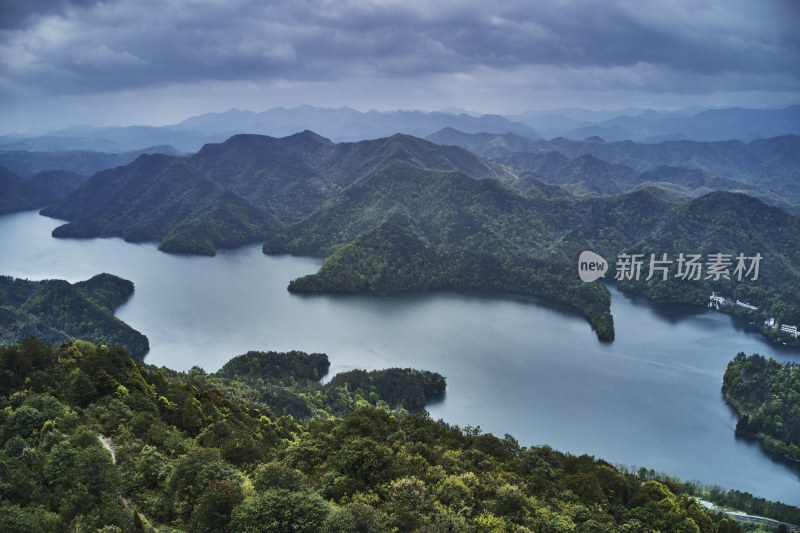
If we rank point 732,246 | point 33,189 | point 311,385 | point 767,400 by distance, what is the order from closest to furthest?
point 767,400 → point 311,385 → point 732,246 → point 33,189

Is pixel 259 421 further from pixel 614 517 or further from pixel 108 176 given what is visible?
pixel 108 176

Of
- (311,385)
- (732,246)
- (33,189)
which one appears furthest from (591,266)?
(33,189)

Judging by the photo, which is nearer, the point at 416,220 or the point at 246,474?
the point at 246,474

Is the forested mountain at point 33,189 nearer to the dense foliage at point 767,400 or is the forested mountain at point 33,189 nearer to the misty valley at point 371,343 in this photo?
the misty valley at point 371,343

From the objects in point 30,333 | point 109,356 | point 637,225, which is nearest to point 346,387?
point 109,356

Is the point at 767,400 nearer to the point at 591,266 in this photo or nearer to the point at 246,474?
the point at 591,266

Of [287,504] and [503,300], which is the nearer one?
[287,504]
